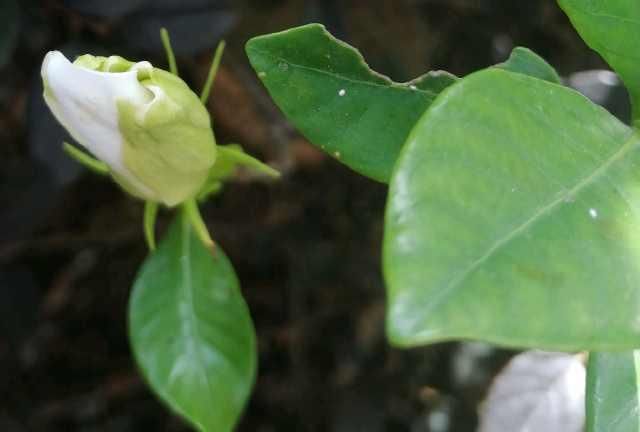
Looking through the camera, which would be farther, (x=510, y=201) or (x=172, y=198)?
(x=172, y=198)

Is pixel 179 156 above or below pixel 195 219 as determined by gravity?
above

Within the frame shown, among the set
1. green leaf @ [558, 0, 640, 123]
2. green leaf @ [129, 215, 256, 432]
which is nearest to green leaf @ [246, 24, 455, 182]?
green leaf @ [558, 0, 640, 123]

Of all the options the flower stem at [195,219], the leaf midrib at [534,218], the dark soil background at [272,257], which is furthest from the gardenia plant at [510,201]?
the dark soil background at [272,257]

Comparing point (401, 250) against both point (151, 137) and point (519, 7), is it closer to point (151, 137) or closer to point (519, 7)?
point (151, 137)

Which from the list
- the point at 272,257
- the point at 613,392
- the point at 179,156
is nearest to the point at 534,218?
the point at 613,392

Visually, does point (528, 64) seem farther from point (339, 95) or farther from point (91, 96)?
point (91, 96)

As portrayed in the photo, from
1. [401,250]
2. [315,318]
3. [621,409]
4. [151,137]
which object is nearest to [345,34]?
[315,318]

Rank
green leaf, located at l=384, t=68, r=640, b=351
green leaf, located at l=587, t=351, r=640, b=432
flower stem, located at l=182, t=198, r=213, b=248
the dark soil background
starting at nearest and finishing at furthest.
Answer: green leaf, located at l=384, t=68, r=640, b=351, green leaf, located at l=587, t=351, r=640, b=432, flower stem, located at l=182, t=198, r=213, b=248, the dark soil background

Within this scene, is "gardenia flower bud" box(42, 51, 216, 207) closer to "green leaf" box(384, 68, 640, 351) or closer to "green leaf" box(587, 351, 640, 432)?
"green leaf" box(384, 68, 640, 351)
